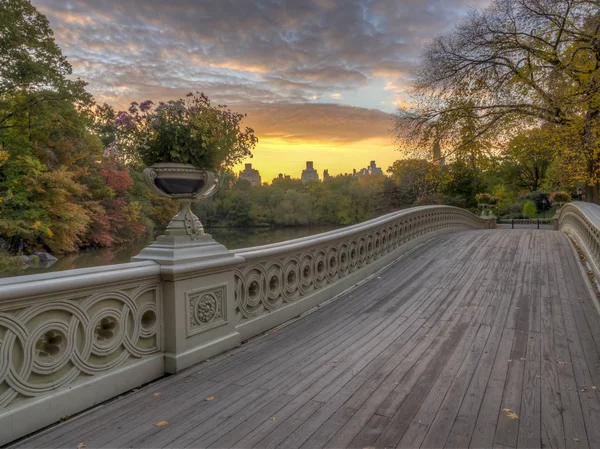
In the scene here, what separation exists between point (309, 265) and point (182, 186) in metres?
2.29

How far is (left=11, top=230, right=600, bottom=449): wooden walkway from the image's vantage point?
7.85ft

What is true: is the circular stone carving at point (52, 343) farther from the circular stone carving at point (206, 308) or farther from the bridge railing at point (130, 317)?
the circular stone carving at point (206, 308)

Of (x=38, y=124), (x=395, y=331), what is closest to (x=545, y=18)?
(x=395, y=331)

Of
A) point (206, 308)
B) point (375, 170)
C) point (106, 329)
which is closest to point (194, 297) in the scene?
point (206, 308)

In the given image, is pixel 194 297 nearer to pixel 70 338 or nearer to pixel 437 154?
pixel 70 338

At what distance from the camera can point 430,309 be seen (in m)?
5.30

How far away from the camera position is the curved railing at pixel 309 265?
169 inches

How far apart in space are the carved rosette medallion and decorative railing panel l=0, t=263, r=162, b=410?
0.28m

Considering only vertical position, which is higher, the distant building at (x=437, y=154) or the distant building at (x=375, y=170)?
the distant building at (x=375, y=170)

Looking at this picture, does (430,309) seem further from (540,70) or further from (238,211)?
(238,211)

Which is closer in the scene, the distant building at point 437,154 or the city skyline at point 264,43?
the city skyline at point 264,43

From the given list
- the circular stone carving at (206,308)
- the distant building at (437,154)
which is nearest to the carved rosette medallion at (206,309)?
the circular stone carving at (206,308)

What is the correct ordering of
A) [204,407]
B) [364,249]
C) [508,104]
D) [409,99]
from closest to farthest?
[204,407] < [364,249] < [508,104] < [409,99]

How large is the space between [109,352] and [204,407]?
805mm
